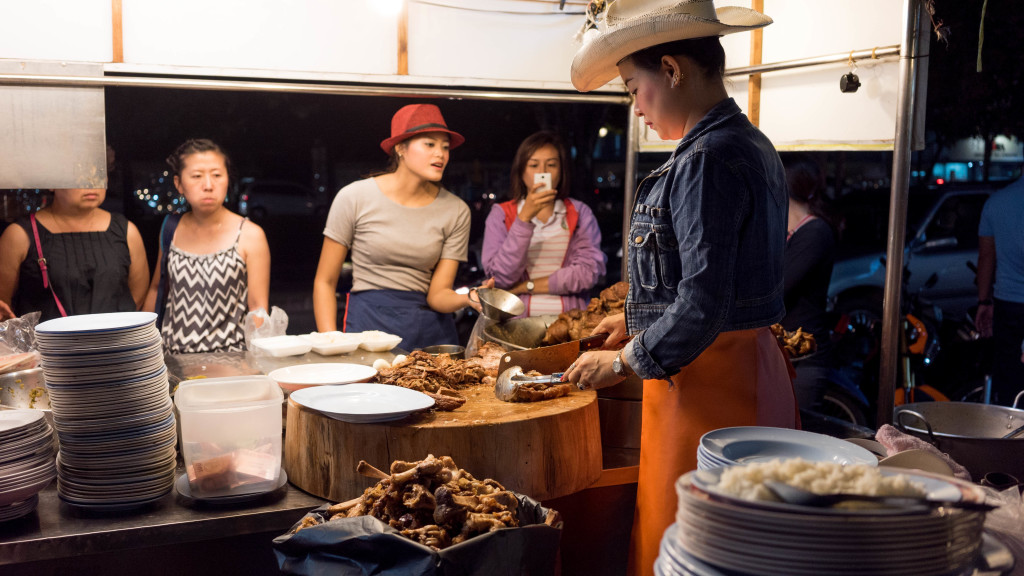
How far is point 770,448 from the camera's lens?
1637 millimetres

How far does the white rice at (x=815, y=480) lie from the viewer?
1105 mm

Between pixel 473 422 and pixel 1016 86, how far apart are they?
31.3ft

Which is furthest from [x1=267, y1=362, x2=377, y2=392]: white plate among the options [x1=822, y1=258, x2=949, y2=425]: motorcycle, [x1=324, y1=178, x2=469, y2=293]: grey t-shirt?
[x1=822, y1=258, x2=949, y2=425]: motorcycle

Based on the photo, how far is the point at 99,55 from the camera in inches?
147

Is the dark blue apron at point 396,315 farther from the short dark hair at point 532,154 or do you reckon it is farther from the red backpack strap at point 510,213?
the short dark hair at point 532,154

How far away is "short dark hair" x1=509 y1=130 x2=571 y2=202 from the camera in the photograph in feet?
15.8

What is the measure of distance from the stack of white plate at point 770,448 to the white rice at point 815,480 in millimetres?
341

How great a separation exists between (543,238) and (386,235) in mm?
981

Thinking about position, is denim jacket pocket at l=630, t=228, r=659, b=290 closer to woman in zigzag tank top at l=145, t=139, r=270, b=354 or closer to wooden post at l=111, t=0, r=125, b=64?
woman in zigzag tank top at l=145, t=139, r=270, b=354

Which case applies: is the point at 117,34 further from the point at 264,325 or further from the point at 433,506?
the point at 433,506

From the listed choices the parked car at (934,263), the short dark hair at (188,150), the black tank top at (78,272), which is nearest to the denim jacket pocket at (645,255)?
the short dark hair at (188,150)

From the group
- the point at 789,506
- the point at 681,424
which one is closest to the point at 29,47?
the point at 681,424

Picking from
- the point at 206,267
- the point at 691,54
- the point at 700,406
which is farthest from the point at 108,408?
the point at 206,267

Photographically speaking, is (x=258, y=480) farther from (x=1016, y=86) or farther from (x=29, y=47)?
(x=1016, y=86)
